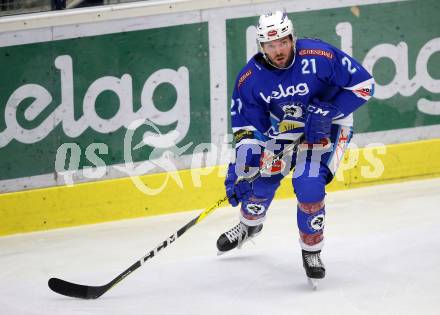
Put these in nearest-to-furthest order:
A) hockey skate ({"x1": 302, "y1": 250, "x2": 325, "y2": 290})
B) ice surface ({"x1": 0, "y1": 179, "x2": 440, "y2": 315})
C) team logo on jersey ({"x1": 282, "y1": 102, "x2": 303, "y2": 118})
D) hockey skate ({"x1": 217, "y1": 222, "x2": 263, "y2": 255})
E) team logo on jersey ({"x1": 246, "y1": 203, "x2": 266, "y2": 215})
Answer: ice surface ({"x1": 0, "y1": 179, "x2": 440, "y2": 315}), hockey skate ({"x1": 302, "y1": 250, "x2": 325, "y2": 290}), team logo on jersey ({"x1": 282, "y1": 102, "x2": 303, "y2": 118}), team logo on jersey ({"x1": 246, "y1": 203, "x2": 266, "y2": 215}), hockey skate ({"x1": 217, "y1": 222, "x2": 263, "y2": 255})

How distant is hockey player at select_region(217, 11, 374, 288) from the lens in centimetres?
426

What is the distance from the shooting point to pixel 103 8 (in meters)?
5.67

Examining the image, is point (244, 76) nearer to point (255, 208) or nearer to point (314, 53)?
point (314, 53)

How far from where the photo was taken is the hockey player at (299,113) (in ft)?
14.0

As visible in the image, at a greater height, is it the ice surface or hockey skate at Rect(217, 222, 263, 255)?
hockey skate at Rect(217, 222, 263, 255)

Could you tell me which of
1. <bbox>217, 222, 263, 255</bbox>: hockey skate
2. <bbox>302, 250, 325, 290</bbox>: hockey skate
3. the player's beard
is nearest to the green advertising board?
<bbox>217, 222, 263, 255</bbox>: hockey skate

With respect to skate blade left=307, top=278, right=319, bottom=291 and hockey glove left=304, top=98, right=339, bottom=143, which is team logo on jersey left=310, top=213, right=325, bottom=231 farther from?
hockey glove left=304, top=98, right=339, bottom=143

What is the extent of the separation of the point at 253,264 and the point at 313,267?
0.55 meters

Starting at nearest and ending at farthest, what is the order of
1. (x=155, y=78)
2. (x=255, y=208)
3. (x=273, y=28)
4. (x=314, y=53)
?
(x=273, y=28), (x=314, y=53), (x=255, y=208), (x=155, y=78)

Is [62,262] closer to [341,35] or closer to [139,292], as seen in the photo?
[139,292]

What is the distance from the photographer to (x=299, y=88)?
4332mm

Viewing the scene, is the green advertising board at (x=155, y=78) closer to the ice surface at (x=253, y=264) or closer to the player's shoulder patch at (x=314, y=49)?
the ice surface at (x=253, y=264)

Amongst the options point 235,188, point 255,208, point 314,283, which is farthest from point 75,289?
point 314,283

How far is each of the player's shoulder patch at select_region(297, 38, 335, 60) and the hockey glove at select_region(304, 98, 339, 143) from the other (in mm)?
216
